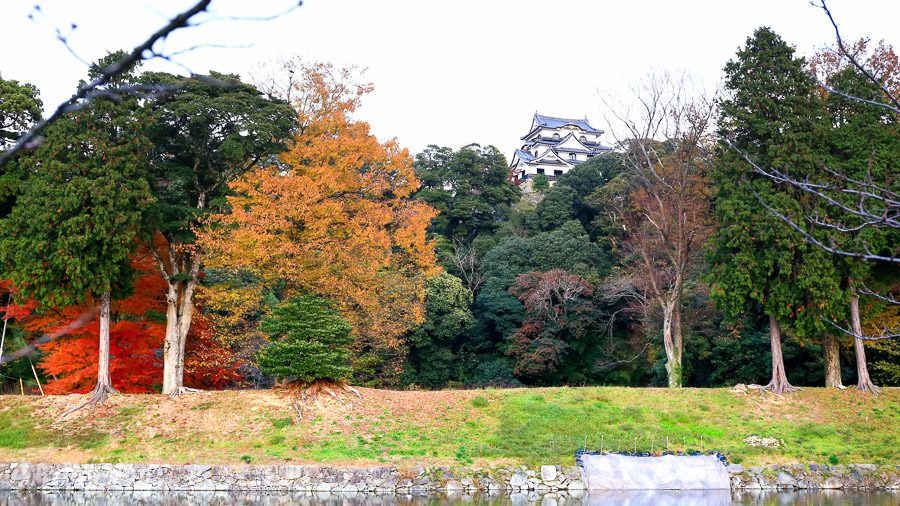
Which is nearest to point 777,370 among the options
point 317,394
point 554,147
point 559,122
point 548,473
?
point 548,473

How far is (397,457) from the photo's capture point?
15.5m

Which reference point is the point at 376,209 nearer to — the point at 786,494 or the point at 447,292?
the point at 447,292

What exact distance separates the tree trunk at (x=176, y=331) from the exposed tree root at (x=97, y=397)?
132cm

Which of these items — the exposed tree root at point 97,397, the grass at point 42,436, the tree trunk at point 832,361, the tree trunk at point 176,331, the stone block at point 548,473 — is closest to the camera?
the stone block at point 548,473

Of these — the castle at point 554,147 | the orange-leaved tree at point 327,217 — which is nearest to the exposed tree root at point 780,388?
the orange-leaved tree at point 327,217

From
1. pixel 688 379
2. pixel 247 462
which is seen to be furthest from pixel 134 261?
pixel 688 379

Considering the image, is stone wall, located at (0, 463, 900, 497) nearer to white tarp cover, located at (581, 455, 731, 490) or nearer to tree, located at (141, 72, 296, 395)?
white tarp cover, located at (581, 455, 731, 490)

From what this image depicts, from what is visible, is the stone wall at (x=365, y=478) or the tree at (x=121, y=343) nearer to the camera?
the stone wall at (x=365, y=478)

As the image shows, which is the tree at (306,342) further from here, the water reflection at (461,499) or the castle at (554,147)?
the castle at (554,147)

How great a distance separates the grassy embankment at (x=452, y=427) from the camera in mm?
15594

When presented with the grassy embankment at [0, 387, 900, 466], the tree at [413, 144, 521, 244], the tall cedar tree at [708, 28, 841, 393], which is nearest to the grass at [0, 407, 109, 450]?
the grassy embankment at [0, 387, 900, 466]

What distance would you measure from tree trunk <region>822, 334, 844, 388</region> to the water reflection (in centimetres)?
538

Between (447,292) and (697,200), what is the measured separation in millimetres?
8939

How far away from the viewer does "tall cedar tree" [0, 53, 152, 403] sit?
17.0 metres
